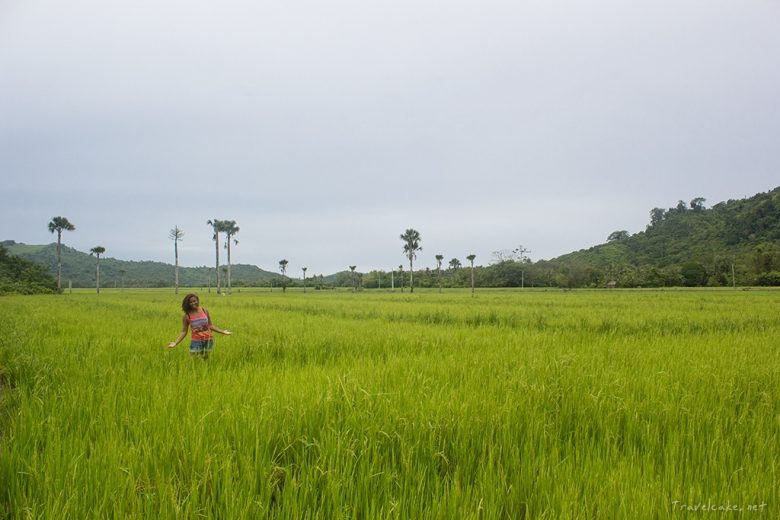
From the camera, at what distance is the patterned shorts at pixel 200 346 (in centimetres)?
603

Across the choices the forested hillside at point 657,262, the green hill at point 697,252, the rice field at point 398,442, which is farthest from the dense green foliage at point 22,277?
the green hill at point 697,252

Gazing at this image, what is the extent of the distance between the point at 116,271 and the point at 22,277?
294 ft

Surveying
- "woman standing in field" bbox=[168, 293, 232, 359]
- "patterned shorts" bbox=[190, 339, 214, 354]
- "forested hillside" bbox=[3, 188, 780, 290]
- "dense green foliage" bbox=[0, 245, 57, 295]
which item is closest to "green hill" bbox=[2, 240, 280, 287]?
"forested hillside" bbox=[3, 188, 780, 290]

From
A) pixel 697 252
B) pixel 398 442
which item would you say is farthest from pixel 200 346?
pixel 697 252

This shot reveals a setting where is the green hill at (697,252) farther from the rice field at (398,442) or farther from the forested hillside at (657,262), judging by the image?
the rice field at (398,442)

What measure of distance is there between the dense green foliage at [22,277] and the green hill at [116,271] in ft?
135

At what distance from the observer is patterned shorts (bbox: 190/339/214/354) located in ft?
19.8

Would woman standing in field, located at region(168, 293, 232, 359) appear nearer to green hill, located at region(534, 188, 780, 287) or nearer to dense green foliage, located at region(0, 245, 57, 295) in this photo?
dense green foliage, located at region(0, 245, 57, 295)

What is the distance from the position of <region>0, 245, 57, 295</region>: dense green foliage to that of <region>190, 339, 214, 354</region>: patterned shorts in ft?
210

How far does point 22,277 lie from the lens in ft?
187

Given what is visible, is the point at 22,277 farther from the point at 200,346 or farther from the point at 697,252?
the point at 697,252

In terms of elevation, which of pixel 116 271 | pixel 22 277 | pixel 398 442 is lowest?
pixel 398 442

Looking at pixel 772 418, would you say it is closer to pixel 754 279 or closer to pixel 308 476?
pixel 308 476

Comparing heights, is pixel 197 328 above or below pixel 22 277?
below
